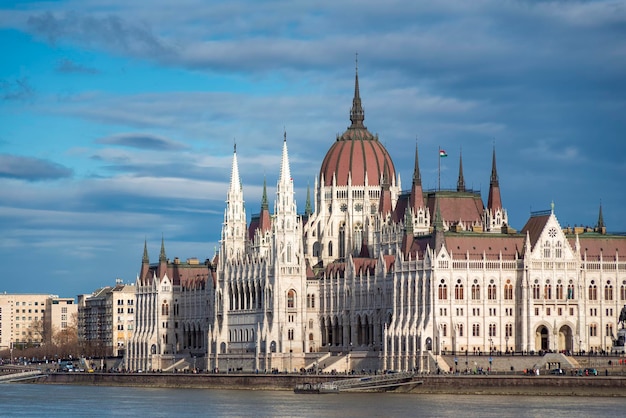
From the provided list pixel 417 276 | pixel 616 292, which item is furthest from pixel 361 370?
pixel 616 292

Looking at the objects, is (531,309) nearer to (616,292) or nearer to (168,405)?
(616,292)

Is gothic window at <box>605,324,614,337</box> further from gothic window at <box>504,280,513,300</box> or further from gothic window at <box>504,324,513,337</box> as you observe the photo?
gothic window at <box>504,280,513,300</box>

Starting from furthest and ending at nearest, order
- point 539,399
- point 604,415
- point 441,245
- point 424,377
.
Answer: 1. point 441,245
2. point 424,377
3. point 539,399
4. point 604,415

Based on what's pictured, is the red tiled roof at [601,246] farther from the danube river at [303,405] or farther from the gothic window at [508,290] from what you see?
the danube river at [303,405]

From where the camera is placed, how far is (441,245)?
601 ft

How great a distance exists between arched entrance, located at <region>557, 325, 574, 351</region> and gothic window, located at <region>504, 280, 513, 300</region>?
6779 mm

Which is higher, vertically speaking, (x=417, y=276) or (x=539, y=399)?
(x=417, y=276)

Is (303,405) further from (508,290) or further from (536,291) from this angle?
(536,291)

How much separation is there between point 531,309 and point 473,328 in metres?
6.25

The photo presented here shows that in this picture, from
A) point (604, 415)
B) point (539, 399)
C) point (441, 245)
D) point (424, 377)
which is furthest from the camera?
point (441, 245)

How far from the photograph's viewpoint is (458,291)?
183000 millimetres

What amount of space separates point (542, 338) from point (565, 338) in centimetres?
329

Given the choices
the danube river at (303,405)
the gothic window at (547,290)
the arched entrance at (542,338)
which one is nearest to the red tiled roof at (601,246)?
the gothic window at (547,290)

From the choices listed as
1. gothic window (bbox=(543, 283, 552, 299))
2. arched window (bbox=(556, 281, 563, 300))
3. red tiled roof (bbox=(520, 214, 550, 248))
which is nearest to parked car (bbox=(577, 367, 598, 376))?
gothic window (bbox=(543, 283, 552, 299))
